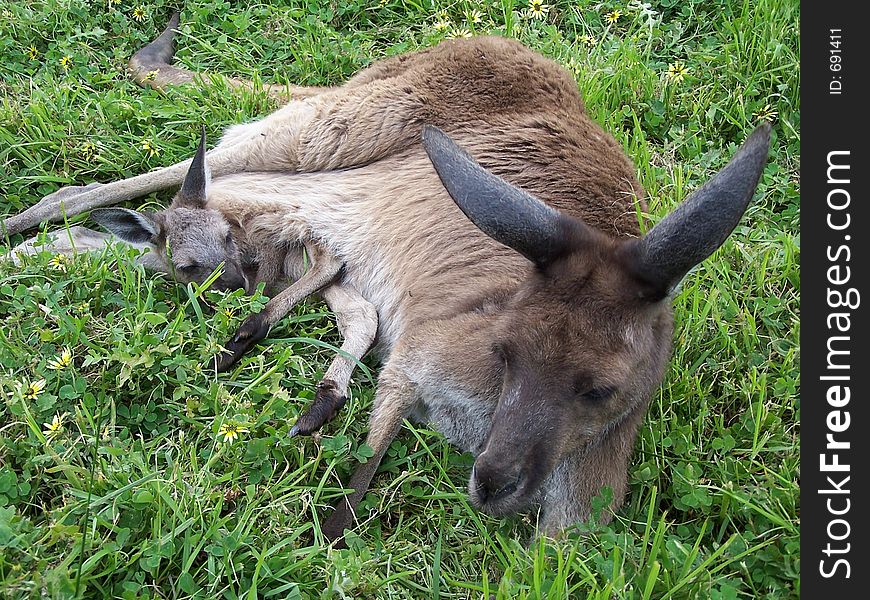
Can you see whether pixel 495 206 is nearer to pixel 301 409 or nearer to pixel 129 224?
pixel 301 409

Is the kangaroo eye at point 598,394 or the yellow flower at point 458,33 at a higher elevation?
the yellow flower at point 458,33

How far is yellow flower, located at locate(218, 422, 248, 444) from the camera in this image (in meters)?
3.18

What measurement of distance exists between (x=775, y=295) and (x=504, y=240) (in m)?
1.62

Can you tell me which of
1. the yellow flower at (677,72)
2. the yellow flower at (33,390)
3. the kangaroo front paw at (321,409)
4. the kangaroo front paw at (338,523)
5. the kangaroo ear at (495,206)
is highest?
the kangaroo ear at (495,206)

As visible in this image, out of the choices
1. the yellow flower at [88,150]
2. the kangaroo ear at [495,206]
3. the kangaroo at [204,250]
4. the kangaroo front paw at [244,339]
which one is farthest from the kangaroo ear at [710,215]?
the yellow flower at [88,150]

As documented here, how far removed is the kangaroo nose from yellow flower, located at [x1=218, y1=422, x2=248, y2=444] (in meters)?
0.90

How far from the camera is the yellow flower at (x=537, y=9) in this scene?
5.60 meters

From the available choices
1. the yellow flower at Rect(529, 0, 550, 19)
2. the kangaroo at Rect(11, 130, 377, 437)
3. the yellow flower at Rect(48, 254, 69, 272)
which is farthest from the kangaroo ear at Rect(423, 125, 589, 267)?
the yellow flower at Rect(529, 0, 550, 19)

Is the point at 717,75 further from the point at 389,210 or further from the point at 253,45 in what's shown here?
the point at 253,45

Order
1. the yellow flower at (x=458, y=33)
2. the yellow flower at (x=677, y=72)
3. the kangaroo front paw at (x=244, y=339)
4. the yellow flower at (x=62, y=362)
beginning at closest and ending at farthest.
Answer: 1. the yellow flower at (x=62, y=362)
2. the kangaroo front paw at (x=244, y=339)
3. the yellow flower at (x=677, y=72)
4. the yellow flower at (x=458, y=33)

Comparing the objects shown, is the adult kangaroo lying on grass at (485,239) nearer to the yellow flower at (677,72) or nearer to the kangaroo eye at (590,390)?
the kangaroo eye at (590,390)

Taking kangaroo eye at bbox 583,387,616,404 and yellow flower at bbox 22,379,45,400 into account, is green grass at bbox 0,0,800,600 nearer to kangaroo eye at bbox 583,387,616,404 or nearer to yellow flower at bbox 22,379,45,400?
yellow flower at bbox 22,379,45,400

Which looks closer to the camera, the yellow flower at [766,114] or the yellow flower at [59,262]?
the yellow flower at [59,262]
